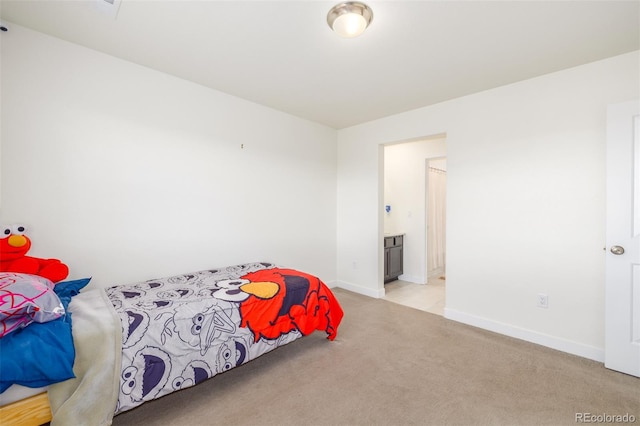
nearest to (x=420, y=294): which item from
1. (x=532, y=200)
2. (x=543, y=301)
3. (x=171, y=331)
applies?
(x=543, y=301)

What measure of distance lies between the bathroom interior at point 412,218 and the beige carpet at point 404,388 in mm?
1706

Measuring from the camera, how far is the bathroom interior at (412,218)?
4449 millimetres

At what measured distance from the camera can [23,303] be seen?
1314 millimetres

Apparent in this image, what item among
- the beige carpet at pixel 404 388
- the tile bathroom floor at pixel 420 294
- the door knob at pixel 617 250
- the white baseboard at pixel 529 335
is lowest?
the beige carpet at pixel 404 388

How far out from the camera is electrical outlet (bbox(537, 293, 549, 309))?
257 cm

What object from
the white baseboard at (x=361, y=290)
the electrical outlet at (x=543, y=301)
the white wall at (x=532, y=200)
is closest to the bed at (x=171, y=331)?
the white baseboard at (x=361, y=290)

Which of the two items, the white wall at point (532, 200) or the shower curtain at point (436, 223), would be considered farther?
the shower curtain at point (436, 223)

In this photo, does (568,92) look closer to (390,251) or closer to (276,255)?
(390,251)

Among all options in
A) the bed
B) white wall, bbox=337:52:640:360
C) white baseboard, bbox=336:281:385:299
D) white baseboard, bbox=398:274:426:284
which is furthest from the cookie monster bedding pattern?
white baseboard, bbox=398:274:426:284

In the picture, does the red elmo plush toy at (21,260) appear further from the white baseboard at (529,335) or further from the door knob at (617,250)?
the door knob at (617,250)

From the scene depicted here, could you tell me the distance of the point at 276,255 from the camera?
3.58 metres

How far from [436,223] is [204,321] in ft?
15.3

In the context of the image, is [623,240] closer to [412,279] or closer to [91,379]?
[412,279]

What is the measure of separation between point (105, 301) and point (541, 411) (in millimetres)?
2895
